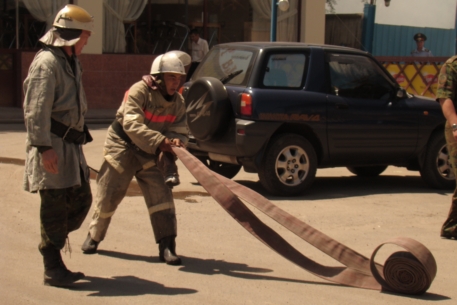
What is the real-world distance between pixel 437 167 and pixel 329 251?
4976 millimetres

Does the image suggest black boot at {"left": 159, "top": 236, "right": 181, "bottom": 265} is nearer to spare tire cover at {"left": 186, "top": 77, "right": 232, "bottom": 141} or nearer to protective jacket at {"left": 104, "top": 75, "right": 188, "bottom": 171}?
protective jacket at {"left": 104, "top": 75, "right": 188, "bottom": 171}

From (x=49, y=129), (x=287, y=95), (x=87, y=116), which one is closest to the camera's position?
(x=49, y=129)

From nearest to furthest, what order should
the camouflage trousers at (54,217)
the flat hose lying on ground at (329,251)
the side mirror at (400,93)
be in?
the camouflage trousers at (54,217) → the flat hose lying on ground at (329,251) → the side mirror at (400,93)

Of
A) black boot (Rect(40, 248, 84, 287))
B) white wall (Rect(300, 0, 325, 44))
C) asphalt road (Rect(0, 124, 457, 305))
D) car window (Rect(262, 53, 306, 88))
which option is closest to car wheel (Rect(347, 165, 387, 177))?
asphalt road (Rect(0, 124, 457, 305))

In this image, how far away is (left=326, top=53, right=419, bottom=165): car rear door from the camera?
9.51 metres

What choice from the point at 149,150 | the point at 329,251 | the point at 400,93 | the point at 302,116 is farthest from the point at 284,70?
the point at 329,251

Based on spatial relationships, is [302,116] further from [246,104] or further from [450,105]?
[450,105]

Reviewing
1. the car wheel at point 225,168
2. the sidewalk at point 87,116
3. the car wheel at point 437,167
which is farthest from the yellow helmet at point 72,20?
the sidewalk at point 87,116

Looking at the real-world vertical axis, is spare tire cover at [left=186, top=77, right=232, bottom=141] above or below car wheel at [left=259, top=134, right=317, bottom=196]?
above

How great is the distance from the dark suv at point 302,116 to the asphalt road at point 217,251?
40cm

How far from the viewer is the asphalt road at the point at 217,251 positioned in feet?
17.6

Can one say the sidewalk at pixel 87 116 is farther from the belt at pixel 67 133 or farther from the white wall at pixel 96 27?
the belt at pixel 67 133

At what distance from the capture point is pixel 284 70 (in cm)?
933

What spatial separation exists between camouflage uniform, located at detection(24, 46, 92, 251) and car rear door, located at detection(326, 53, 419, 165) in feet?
15.1
